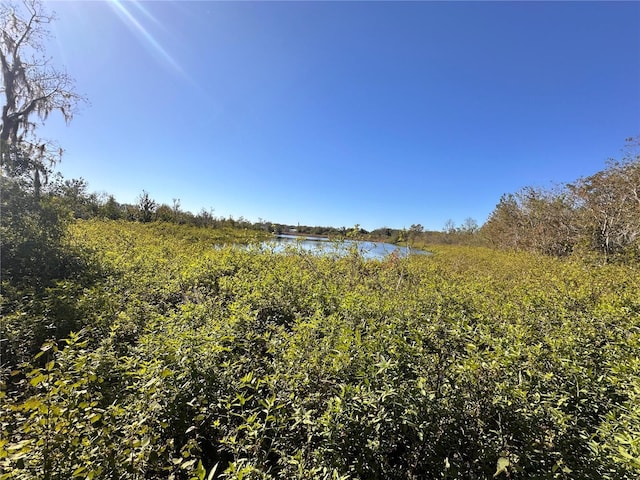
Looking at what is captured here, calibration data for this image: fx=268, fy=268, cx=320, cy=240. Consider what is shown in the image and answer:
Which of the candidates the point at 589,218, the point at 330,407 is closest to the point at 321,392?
the point at 330,407

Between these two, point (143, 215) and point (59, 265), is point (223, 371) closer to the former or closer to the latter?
point (59, 265)

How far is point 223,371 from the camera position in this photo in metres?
2.02

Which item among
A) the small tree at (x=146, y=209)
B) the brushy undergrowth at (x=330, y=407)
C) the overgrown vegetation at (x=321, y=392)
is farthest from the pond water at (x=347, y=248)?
the small tree at (x=146, y=209)

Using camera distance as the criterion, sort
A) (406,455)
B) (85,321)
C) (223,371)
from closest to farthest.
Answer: (406,455) → (223,371) → (85,321)

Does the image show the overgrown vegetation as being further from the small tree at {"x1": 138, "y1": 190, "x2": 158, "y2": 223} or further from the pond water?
the small tree at {"x1": 138, "y1": 190, "x2": 158, "y2": 223}

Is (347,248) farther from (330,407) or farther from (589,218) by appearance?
(589,218)

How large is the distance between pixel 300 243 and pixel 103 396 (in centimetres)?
584

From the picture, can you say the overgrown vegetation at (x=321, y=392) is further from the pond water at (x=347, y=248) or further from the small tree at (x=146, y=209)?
the small tree at (x=146, y=209)

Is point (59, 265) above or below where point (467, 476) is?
above

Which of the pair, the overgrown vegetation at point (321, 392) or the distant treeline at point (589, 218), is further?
the distant treeline at point (589, 218)

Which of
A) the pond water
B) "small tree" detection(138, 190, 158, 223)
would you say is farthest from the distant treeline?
"small tree" detection(138, 190, 158, 223)

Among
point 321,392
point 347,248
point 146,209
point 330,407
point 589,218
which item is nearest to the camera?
point 330,407

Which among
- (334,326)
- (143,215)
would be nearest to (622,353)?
(334,326)

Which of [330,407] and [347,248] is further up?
[347,248]
